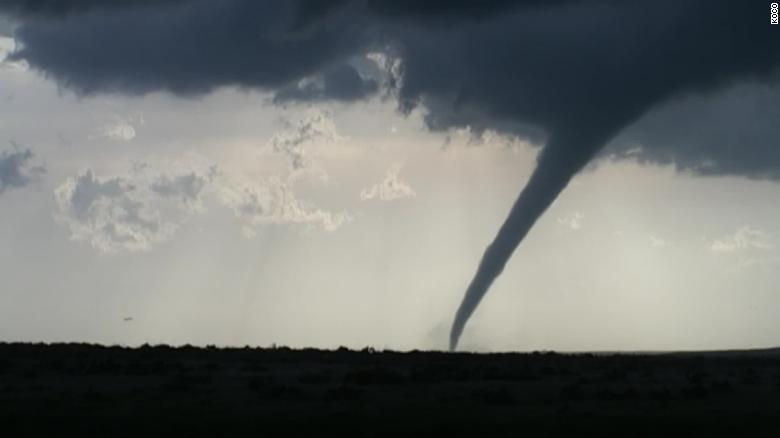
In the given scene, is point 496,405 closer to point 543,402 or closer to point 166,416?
point 543,402

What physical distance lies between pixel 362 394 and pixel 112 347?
63938mm

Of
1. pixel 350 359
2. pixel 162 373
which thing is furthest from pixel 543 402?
pixel 350 359

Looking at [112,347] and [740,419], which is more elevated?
[112,347]

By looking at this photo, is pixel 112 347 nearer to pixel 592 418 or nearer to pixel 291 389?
pixel 291 389

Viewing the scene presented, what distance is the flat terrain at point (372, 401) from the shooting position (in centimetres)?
4188

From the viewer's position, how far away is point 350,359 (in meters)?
102

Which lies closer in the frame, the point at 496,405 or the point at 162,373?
the point at 496,405

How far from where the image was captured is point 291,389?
57031 mm

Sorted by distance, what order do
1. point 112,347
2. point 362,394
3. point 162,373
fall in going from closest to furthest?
point 362,394 → point 162,373 → point 112,347

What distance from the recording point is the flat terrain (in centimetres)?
4188

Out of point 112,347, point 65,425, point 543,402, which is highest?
point 112,347

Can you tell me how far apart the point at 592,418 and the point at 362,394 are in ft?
43.6

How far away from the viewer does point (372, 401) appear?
2083 inches

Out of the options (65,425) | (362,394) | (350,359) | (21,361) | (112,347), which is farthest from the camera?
(112,347)
